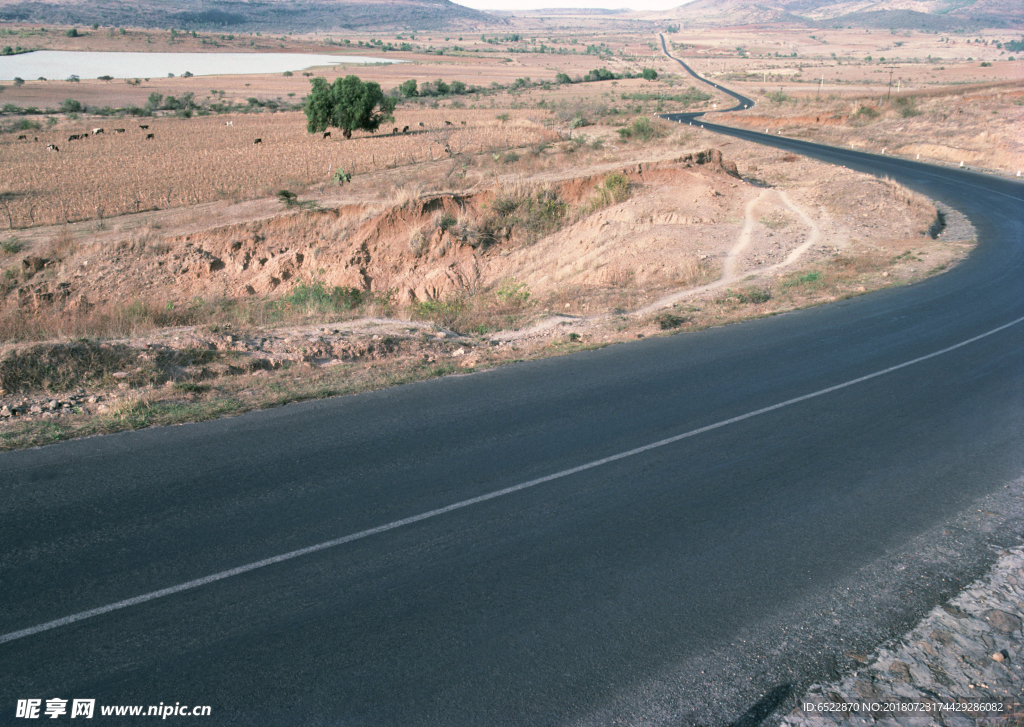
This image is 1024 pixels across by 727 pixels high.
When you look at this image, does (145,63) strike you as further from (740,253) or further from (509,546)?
(509,546)

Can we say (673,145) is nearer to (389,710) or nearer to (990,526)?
(990,526)

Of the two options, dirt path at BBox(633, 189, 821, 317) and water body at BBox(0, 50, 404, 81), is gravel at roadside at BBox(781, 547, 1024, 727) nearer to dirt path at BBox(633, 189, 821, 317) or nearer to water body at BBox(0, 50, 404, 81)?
dirt path at BBox(633, 189, 821, 317)

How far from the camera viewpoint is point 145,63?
4417 inches

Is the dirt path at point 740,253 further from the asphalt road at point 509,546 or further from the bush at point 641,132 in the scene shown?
the bush at point 641,132

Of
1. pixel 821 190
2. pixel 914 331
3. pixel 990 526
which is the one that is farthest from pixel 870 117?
pixel 990 526

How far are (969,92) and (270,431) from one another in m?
68.0

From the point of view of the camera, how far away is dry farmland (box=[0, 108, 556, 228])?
2686 cm

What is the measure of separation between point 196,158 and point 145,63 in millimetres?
95355

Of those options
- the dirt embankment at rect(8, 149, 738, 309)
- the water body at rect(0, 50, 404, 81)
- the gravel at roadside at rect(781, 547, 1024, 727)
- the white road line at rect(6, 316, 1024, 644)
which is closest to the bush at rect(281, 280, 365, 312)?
the dirt embankment at rect(8, 149, 738, 309)

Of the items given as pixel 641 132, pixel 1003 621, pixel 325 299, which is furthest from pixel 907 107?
pixel 1003 621

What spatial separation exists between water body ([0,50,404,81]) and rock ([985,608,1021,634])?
106731 mm

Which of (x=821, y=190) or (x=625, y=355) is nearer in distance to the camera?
(x=625, y=355)

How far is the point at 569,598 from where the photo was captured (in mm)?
4977

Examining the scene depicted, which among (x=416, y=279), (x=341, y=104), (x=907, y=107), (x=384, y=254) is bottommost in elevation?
(x=416, y=279)
